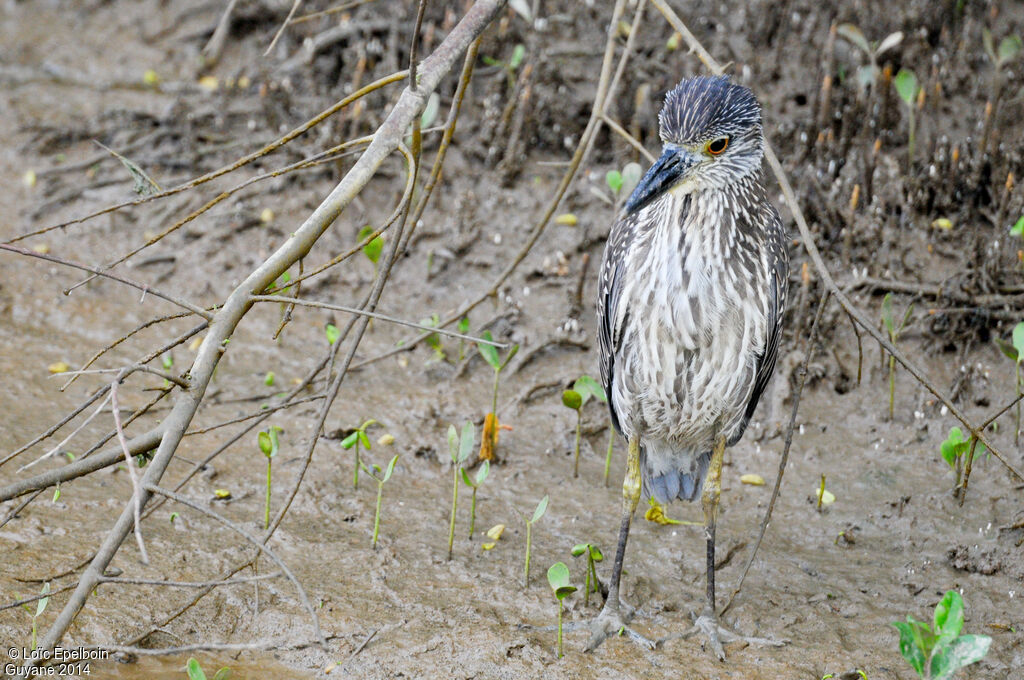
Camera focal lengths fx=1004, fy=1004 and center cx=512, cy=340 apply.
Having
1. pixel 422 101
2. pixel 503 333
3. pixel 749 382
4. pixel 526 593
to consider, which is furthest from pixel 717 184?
pixel 503 333

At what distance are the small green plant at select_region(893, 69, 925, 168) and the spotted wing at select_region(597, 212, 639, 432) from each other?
240 cm

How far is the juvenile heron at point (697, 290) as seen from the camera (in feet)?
11.8

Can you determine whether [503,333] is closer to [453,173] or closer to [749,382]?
[453,173]

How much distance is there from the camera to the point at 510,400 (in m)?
5.35

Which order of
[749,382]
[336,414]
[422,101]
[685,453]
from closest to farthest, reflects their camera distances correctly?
1. [422,101]
2. [749,382]
3. [685,453]
4. [336,414]

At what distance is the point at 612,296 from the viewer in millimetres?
3973

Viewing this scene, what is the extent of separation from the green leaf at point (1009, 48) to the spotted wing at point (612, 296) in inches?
121

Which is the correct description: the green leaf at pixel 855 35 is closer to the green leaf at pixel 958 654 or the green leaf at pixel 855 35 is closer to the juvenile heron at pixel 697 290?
the juvenile heron at pixel 697 290

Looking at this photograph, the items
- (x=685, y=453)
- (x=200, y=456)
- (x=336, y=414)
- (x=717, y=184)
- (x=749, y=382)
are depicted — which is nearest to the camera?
(x=717, y=184)

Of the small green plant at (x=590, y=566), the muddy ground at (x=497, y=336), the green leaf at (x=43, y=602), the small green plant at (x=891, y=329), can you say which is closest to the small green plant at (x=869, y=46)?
the muddy ground at (x=497, y=336)

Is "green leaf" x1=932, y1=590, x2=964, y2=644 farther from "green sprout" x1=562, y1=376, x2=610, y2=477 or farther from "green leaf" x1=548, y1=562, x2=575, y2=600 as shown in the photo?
"green sprout" x1=562, y1=376, x2=610, y2=477

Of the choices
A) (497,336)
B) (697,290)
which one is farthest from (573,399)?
(497,336)

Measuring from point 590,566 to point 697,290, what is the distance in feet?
3.77

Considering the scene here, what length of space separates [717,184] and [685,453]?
123cm
